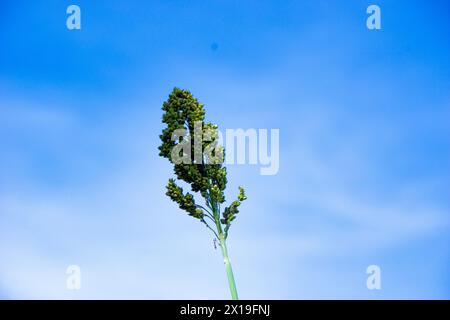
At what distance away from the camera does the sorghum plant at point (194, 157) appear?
20.1 meters

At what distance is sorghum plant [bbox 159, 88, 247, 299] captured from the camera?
66.1ft

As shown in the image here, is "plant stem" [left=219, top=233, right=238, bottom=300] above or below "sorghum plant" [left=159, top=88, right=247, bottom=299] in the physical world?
below

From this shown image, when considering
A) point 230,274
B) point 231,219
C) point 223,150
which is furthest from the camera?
point 223,150

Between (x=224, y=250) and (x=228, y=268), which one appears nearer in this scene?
(x=228, y=268)

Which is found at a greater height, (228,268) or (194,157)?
(194,157)

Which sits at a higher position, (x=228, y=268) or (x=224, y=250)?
(x=224, y=250)

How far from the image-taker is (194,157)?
2097cm

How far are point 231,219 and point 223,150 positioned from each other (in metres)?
3.87

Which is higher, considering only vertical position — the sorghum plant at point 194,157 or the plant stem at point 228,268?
the sorghum plant at point 194,157
